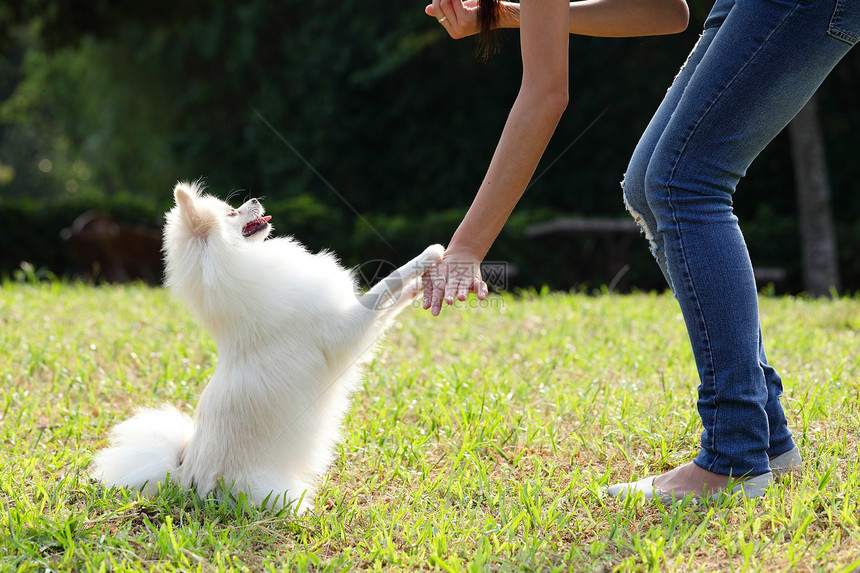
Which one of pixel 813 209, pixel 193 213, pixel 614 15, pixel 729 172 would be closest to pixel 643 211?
pixel 729 172

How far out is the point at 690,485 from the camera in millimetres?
2104

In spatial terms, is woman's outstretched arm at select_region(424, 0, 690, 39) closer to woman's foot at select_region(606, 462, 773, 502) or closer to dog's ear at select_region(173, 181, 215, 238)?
dog's ear at select_region(173, 181, 215, 238)

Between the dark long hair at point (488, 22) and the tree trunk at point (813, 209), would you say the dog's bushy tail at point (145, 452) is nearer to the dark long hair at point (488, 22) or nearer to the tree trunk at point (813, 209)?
the dark long hair at point (488, 22)

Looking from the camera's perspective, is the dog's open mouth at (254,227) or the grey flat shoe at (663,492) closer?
the grey flat shoe at (663,492)

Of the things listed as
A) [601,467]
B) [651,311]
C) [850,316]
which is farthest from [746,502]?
[850,316]

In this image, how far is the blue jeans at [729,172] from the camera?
6.04 feet

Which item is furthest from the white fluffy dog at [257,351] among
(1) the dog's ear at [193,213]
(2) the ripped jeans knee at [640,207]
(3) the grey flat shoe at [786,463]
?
(3) the grey flat shoe at [786,463]

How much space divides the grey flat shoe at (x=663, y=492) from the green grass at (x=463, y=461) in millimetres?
31

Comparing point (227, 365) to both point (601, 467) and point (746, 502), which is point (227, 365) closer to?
point (601, 467)

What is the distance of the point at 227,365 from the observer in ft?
7.26

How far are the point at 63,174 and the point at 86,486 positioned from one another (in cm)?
2984

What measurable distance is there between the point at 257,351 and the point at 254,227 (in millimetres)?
419

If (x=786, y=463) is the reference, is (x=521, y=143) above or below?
above

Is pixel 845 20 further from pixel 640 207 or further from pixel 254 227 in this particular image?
pixel 254 227
